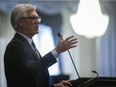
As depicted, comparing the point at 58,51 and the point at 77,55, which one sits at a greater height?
the point at 58,51

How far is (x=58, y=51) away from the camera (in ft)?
5.60

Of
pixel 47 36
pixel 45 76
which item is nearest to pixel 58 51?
pixel 45 76

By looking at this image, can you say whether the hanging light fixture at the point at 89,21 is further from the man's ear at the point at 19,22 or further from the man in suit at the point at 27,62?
the man in suit at the point at 27,62

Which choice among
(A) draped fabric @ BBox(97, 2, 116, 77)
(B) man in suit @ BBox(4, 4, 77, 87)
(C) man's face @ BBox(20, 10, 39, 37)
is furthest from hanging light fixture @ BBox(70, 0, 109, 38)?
(B) man in suit @ BBox(4, 4, 77, 87)

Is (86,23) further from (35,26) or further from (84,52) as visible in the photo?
(35,26)

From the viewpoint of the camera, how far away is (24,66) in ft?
5.37

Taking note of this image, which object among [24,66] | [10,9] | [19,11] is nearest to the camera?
[24,66]

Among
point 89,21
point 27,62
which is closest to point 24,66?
point 27,62

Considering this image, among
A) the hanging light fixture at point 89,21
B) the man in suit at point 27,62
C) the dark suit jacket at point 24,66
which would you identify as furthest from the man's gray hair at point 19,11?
the hanging light fixture at point 89,21

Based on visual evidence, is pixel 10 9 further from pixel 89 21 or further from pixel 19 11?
pixel 19 11

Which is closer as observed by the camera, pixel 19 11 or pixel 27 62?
pixel 27 62

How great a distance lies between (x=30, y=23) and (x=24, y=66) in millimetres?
326

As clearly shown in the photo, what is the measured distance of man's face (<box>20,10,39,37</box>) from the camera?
6.06ft

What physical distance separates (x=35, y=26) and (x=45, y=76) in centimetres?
32
